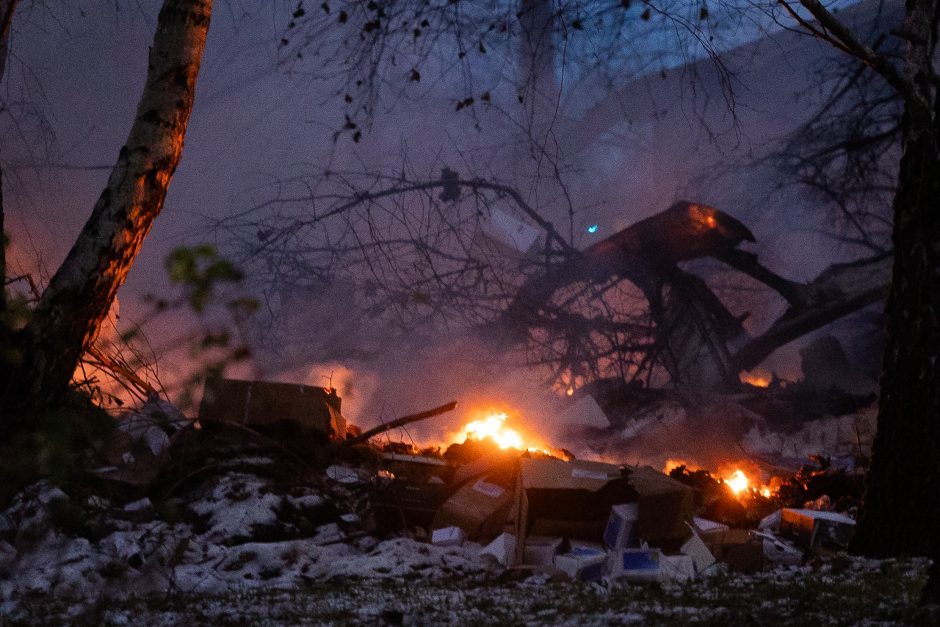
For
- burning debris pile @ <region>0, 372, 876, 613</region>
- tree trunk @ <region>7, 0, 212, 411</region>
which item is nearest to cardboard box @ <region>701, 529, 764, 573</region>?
burning debris pile @ <region>0, 372, 876, 613</region>

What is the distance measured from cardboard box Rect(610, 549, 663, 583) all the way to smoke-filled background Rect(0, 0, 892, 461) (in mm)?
4368

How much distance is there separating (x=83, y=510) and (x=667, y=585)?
2.46 m

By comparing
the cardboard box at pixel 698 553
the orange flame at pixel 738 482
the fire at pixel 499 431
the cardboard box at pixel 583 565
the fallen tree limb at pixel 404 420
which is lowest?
the cardboard box at pixel 583 565

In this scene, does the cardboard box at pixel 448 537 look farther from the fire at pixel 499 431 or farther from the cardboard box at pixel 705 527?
the fire at pixel 499 431

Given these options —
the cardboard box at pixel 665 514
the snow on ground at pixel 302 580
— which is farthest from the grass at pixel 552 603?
the cardboard box at pixel 665 514

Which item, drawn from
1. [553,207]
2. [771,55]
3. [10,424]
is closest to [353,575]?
[10,424]

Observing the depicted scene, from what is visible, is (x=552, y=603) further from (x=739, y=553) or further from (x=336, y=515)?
(x=336, y=515)

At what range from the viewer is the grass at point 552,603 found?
87.4 inches

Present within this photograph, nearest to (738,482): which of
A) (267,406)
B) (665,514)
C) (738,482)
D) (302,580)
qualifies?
(738,482)

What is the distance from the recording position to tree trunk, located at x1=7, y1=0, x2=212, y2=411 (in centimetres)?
327

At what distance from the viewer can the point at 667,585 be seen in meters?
2.99

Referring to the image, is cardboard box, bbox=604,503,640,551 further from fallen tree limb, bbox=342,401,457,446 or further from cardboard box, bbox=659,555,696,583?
fallen tree limb, bbox=342,401,457,446

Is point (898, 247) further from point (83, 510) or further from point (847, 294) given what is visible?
point (847, 294)

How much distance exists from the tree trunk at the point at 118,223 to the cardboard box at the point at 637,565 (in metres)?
2.43
